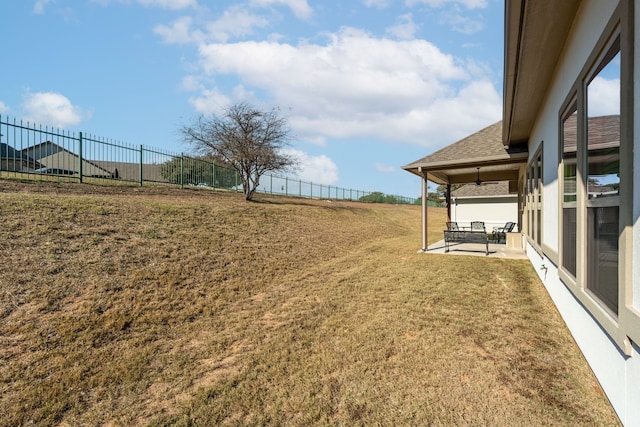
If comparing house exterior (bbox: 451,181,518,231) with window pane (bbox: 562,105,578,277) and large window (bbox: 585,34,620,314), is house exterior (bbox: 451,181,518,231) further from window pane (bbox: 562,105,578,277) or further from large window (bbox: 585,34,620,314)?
large window (bbox: 585,34,620,314)

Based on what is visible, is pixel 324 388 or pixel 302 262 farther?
pixel 302 262

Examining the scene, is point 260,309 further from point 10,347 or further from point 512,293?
point 512,293

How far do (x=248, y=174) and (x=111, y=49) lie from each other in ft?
26.7

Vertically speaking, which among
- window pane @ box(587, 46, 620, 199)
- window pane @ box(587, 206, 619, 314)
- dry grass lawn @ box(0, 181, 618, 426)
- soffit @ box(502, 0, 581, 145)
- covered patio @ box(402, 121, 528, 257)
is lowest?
dry grass lawn @ box(0, 181, 618, 426)

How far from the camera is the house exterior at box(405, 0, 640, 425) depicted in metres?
2.10

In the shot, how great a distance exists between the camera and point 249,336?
441cm

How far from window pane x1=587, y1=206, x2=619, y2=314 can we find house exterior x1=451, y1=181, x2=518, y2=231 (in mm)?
18995

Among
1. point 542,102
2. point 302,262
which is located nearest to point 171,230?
point 302,262

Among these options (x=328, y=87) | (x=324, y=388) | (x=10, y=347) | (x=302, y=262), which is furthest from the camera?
(x=328, y=87)

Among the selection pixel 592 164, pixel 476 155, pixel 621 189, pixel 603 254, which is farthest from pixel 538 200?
pixel 621 189

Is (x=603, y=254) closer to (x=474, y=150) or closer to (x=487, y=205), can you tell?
(x=474, y=150)

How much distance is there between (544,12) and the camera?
3.58m

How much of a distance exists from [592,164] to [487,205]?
66.7ft

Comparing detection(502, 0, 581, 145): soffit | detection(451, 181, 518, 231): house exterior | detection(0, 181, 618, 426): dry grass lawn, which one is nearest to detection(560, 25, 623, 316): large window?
detection(502, 0, 581, 145): soffit
